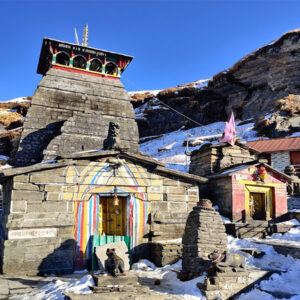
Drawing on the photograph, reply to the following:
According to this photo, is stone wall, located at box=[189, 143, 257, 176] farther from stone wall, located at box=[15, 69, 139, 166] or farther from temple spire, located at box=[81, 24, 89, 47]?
temple spire, located at box=[81, 24, 89, 47]

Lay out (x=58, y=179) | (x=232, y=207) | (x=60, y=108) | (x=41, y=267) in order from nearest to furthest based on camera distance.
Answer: (x=41, y=267) → (x=58, y=179) → (x=232, y=207) → (x=60, y=108)

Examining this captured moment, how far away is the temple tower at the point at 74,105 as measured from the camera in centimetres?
1812

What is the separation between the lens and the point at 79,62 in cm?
2234

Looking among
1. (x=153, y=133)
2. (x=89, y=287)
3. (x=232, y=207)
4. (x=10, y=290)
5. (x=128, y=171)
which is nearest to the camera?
(x=89, y=287)

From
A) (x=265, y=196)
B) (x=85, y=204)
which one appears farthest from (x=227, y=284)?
(x=265, y=196)

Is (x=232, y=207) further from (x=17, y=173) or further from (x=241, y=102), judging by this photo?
(x=241, y=102)

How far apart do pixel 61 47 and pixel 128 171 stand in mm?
12188

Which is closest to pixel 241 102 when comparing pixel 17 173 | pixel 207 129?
pixel 207 129

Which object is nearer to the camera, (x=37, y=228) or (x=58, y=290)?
(x=58, y=290)

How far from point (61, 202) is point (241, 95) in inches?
1755

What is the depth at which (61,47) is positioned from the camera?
21297 millimetres

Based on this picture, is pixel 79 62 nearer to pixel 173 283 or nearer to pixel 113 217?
pixel 113 217

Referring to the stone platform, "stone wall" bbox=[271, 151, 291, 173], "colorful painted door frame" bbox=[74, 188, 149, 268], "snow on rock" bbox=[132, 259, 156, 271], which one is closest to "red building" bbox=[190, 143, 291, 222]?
"colorful painted door frame" bbox=[74, 188, 149, 268]

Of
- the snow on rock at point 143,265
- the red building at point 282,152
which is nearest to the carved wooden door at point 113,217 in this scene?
the snow on rock at point 143,265
